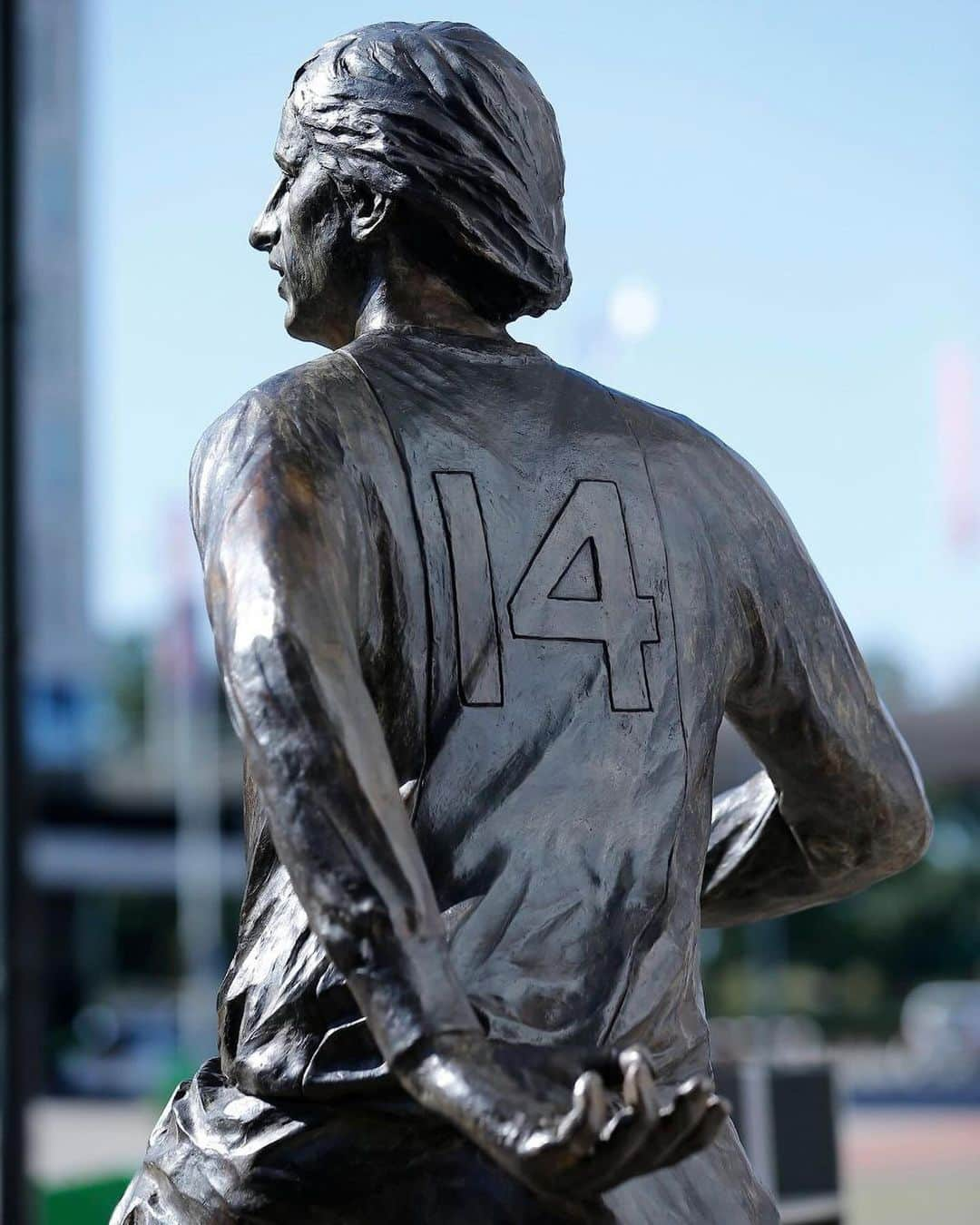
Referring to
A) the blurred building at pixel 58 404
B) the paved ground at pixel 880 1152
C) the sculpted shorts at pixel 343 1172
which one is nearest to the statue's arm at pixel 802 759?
the sculpted shorts at pixel 343 1172

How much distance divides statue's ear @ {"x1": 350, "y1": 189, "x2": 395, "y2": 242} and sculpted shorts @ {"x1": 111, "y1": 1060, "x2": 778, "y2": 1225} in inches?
31.6

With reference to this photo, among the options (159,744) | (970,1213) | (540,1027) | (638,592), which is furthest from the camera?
(159,744)

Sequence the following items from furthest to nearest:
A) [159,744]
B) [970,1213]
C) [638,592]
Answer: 1. [159,744]
2. [970,1213]
3. [638,592]

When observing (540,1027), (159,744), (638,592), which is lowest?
(159,744)

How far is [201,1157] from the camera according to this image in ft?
6.07

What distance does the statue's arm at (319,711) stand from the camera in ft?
5.06

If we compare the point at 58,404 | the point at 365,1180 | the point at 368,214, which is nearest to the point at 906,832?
the point at 365,1180

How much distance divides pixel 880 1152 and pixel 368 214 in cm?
1584

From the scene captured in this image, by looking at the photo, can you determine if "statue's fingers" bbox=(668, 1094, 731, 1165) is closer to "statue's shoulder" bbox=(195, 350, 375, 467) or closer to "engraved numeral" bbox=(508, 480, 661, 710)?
"engraved numeral" bbox=(508, 480, 661, 710)

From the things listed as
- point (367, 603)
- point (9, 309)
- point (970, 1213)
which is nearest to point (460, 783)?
point (367, 603)

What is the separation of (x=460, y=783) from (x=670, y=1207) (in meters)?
0.40

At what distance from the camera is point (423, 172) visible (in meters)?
1.94

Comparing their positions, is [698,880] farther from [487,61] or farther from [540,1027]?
[487,61]

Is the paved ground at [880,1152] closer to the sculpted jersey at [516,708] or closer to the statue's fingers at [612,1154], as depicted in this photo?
the sculpted jersey at [516,708]
